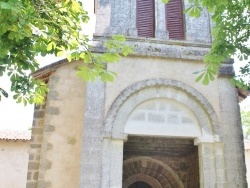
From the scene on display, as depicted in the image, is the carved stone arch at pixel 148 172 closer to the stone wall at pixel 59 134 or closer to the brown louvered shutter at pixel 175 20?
the stone wall at pixel 59 134

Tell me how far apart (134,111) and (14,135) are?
37.8 ft

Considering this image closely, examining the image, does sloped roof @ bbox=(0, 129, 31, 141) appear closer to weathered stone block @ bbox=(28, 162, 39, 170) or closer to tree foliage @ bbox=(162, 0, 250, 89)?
weathered stone block @ bbox=(28, 162, 39, 170)

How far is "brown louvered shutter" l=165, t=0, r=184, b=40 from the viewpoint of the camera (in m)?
8.07

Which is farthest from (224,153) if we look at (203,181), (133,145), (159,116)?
(133,145)

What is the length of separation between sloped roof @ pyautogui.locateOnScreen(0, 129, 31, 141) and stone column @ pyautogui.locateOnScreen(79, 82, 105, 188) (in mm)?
10605

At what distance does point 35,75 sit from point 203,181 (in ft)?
14.5

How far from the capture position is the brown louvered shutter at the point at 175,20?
8.07 m

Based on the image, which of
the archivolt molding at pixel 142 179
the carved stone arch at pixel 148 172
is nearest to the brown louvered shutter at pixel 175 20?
the carved stone arch at pixel 148 172

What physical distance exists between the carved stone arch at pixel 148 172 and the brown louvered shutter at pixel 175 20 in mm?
4075

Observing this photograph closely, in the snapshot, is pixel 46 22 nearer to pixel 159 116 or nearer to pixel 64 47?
pixel 64 47

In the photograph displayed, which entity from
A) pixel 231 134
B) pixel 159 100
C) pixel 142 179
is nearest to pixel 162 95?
pixel 159 100

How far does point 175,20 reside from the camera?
8258 millimetres

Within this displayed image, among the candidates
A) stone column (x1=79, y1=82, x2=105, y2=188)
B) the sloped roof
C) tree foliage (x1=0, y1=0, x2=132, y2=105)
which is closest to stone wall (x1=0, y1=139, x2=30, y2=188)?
the sloped roof

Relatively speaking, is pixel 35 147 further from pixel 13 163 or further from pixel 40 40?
pixel 13 163
